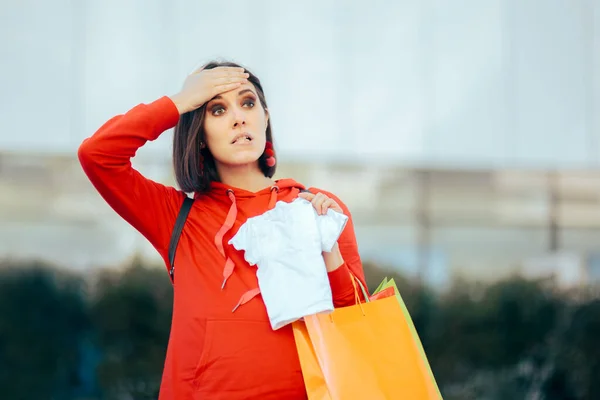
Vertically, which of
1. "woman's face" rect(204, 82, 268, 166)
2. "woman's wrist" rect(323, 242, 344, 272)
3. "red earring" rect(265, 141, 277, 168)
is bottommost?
"woman's wrist" rect(323, 242, 344, 272)

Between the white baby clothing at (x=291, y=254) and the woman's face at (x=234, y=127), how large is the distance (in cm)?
22

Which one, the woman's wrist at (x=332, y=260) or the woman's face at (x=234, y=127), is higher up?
the woman's face at (x=234, y=127)

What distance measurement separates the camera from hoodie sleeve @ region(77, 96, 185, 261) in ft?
6.69

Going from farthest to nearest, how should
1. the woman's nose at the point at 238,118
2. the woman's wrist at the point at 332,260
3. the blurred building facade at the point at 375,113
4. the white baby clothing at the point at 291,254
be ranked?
the blurred building facade at the point at 375,113, the woman's nose at the point at 238,118, the woman's wrist at the point at 332,260, the white baby clothing at the point at 291,254

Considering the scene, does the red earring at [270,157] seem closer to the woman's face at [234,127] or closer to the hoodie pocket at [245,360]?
the woman's face at [234,127]

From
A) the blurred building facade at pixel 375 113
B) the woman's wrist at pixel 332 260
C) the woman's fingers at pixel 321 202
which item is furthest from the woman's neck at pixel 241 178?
the blurred building facade at pixel 375 113

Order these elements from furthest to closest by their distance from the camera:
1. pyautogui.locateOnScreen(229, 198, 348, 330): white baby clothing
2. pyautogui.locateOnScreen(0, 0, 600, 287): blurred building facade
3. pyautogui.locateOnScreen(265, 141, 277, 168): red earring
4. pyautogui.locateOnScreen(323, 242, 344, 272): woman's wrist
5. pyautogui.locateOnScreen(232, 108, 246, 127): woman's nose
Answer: pyautogui.locateOnScreen(0, 0, 600, 287): blurred building facade, pyautogui.locateOnScreen(265, 141, 277, 168): red earring, pyautogui.locateOnScreen(232, 108, 246, 127): woman's nose, pyautogui.locateOnScreen(323, 242, 344, 272): woman's wrist, pyautogui.locateOnScreen(229, 198, 348, 330): white baby clothing

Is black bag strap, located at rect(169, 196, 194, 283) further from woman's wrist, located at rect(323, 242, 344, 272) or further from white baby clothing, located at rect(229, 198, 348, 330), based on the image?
woman's wrist, located at rect(323, 242, 344, 272)

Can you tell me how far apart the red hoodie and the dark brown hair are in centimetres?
8

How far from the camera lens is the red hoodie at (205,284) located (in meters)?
1.97

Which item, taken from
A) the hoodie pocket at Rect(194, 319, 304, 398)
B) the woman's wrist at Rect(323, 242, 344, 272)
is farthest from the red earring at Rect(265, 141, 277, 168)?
the hoodie pocket at Rect(194, 319, 304, 398)

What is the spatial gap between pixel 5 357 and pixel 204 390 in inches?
182

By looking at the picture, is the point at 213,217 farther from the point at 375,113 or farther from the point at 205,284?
the point at 375,113

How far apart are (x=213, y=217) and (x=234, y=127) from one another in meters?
0.27
